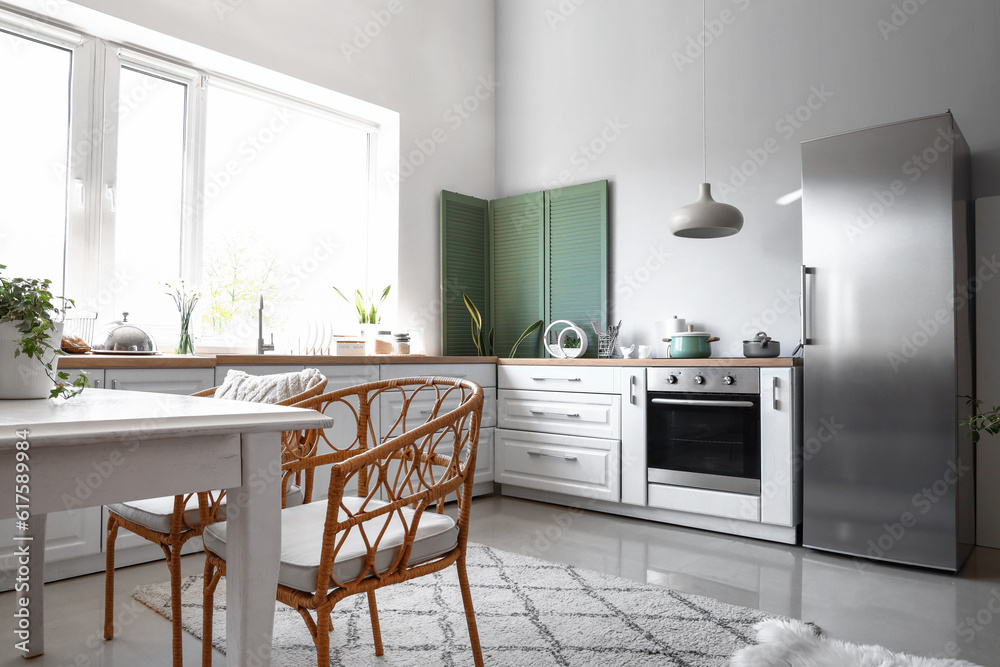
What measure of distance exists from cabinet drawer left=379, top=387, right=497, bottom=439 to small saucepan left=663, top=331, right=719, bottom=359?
109cm

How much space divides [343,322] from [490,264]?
122 cm

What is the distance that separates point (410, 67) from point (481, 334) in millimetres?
1916

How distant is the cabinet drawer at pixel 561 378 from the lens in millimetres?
3719

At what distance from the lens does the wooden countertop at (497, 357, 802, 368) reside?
10.4 ft

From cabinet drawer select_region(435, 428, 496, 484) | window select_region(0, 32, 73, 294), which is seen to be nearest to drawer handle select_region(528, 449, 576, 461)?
cabinet drawer select_region(435, 428, 496, 484)

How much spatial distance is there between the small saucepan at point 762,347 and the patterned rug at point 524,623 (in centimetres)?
142

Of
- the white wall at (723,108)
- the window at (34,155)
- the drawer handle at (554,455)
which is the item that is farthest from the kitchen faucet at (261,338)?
the white wall at (723,108)

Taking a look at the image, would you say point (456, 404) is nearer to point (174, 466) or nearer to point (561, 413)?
point (561, 413)

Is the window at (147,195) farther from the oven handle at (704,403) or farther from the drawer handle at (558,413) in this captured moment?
the oven handle at (704,403)

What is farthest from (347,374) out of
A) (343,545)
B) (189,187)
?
(343,545)

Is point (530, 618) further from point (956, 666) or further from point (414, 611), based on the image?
point (956, 666)

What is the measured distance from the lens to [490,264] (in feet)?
16.5

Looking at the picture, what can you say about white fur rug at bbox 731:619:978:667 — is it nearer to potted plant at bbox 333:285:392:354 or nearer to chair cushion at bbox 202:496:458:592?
chair cushion at bbox 202:496:458:592

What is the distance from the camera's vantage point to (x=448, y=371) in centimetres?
391
